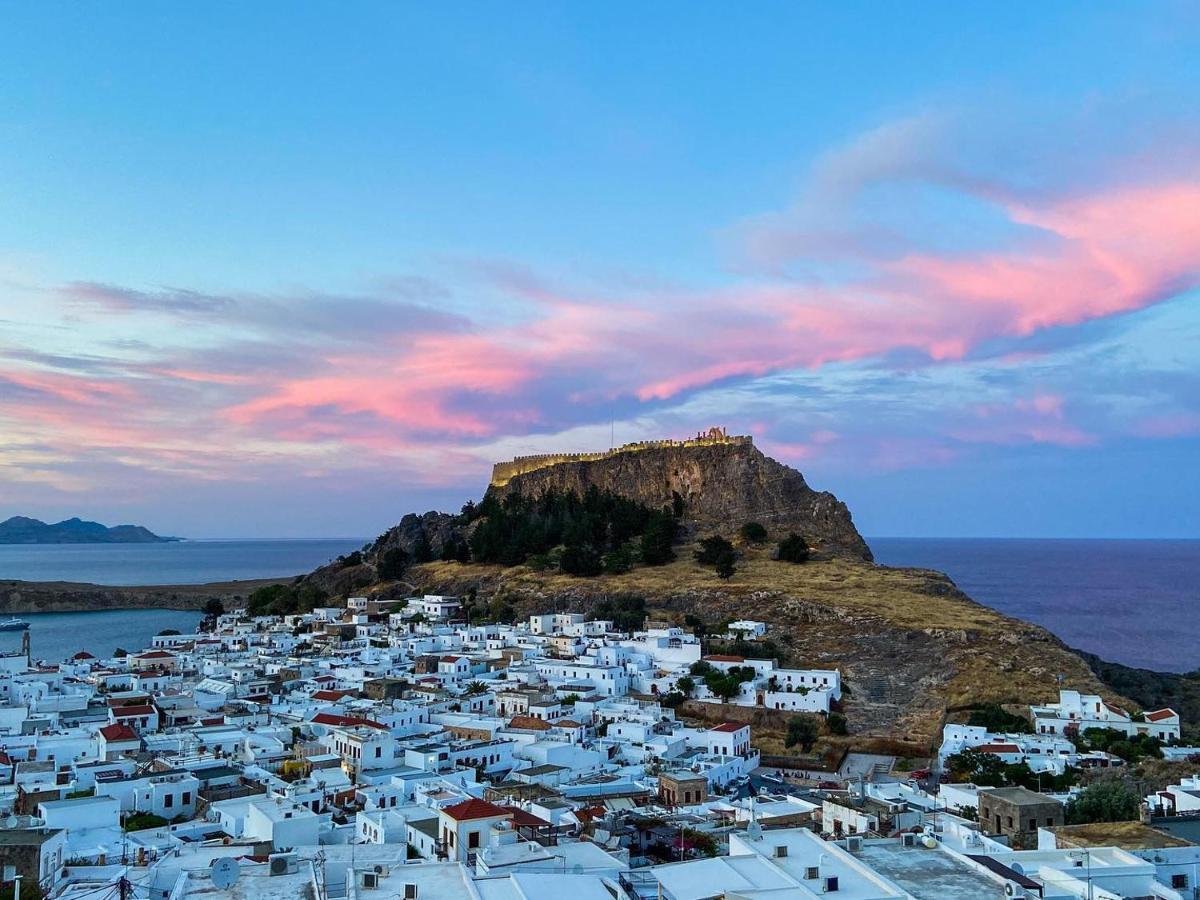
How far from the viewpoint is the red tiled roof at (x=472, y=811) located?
15.9m

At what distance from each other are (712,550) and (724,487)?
46.6 feet

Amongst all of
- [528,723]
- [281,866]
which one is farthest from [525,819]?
[528,723]

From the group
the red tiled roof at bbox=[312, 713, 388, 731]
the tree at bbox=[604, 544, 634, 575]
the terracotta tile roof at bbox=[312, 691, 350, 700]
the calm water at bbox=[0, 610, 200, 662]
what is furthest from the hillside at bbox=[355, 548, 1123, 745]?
the calm water at bbox=[0, 610, 200, 662]

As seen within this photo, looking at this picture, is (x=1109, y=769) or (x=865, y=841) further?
(x=1109, y=769)

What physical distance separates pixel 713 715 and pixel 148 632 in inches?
2052

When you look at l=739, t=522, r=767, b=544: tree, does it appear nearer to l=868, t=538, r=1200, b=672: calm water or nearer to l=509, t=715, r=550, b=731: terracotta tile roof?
l=868, t=538, r=1200, b=672: calm water

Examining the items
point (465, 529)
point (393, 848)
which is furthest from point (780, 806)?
point (465, 529)

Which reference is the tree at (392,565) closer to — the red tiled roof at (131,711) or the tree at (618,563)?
the tree at (618,563)

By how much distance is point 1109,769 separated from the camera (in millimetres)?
27906

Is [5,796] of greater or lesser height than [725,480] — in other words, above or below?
below

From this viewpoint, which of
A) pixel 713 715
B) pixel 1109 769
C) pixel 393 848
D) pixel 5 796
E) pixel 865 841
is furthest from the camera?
pixel 713 715

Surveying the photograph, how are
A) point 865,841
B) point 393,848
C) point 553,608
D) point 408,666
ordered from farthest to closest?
point 553,608, point 408,666, point 393,848, point 865,841

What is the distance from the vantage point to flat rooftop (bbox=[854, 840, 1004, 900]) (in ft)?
40.0

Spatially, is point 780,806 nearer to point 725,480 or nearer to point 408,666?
point 408,666
